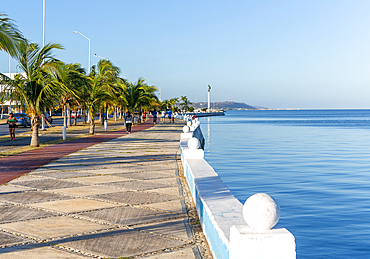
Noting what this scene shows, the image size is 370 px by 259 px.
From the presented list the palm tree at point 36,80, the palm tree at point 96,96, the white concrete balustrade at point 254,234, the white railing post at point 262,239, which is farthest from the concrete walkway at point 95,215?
the palm tree at point 96,96

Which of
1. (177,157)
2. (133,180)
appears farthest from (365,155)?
(133,180)

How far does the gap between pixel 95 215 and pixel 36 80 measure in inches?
538

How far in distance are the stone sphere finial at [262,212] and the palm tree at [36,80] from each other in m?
15.9

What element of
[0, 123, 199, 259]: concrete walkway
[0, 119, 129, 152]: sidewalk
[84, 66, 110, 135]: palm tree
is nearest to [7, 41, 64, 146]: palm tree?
[0, 119, 129, 152]: sidewalk

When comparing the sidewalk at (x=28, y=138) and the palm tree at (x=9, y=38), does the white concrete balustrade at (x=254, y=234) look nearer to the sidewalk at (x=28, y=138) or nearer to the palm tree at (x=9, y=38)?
the palm tree at (x=9, y=38)

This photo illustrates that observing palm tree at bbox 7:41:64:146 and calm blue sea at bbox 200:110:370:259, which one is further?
palm tree at bbox 7:41:64:146

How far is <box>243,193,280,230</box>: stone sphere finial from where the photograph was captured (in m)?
3.35

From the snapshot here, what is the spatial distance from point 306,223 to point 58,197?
5778 millimetres

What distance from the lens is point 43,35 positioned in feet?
116

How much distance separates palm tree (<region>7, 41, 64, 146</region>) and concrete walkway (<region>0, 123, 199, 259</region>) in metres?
7.64

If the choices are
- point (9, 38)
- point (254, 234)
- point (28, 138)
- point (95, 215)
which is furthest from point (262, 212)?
point (28, 138)

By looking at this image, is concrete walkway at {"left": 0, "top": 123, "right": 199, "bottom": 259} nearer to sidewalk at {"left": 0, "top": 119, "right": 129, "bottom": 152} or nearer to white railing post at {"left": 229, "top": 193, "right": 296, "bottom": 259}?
white railing post at {"left": 229, "top": 193, "right": 296, "bottom": 259}

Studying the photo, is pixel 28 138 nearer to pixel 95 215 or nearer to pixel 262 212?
pixel 95 215

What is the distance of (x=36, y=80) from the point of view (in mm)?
18547
